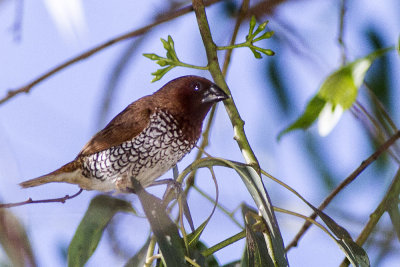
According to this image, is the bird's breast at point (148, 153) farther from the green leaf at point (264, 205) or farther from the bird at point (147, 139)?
the green leaf at point (264, 205)

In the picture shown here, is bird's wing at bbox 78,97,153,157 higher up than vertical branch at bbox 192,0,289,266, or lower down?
higher up

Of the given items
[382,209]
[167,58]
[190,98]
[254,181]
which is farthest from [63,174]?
[382,209]

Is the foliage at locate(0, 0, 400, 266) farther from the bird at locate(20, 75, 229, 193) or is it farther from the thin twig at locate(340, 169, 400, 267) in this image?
the bird at locate(20, 75, 229, 193)

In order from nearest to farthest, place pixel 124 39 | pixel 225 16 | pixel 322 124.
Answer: pixel 322 124 < pixel 124 39 < pixel 225 16

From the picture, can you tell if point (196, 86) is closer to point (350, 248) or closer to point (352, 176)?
point (352, 176)


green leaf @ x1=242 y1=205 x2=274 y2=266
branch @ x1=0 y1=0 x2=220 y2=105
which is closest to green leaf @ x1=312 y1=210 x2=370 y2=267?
green leaf @ x1=242 y1=205 x2=274 y2=266

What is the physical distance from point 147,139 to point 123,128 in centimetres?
12

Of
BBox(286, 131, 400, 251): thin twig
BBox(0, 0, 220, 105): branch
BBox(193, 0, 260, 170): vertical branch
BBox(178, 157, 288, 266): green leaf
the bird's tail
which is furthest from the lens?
the bird's tail

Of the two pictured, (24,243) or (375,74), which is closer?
(24,243)

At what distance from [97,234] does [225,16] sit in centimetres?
206

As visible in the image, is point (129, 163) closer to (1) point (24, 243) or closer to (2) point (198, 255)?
(1) point (24, 243)

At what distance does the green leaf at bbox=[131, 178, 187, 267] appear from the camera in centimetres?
184

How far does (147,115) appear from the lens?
9.45ft

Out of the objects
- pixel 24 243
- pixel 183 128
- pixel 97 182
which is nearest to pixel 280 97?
pixel 183 128
